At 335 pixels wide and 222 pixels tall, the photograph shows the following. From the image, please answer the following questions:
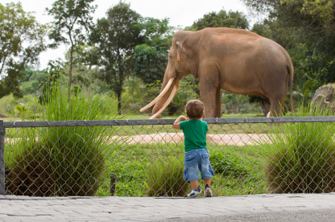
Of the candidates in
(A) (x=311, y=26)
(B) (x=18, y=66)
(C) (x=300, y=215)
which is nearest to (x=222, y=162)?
(C) (x=300, y=215)

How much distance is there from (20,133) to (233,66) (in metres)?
5.90

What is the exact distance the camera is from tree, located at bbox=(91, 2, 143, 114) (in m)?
31.0

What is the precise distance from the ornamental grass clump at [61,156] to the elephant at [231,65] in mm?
4225

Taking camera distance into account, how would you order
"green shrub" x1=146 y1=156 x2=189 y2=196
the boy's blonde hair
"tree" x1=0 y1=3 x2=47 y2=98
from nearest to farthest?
the boy's blonde hair → "green shrub" x1=146 y1=156 x2=189 y2=196 → "tree" x1=0 y1=3 x2=47 y2=98

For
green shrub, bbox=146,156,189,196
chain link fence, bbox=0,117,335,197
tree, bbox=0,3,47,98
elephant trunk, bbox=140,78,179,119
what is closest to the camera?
chain link fence, bbox=0,117,335,197

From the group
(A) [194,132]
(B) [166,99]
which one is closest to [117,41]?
(B) [166,99]

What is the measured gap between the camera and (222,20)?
3073 cm

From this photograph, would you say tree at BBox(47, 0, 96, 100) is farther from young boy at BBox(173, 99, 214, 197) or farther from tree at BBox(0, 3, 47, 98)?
young boy at BBox(173, 99, 214, 197)

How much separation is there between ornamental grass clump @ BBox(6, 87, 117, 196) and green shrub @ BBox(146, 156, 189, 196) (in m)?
0.62

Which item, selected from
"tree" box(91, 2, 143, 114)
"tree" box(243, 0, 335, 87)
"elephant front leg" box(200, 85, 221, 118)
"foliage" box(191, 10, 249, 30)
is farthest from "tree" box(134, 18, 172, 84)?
"elephant front leg" box(200, 85, 221, 118)

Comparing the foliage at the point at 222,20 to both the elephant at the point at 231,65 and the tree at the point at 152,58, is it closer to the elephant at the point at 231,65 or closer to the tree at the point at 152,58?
the tree at the point at 152,58

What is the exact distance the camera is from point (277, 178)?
4516 mm

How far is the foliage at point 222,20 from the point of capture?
31000mm

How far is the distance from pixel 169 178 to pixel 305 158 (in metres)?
1.65
